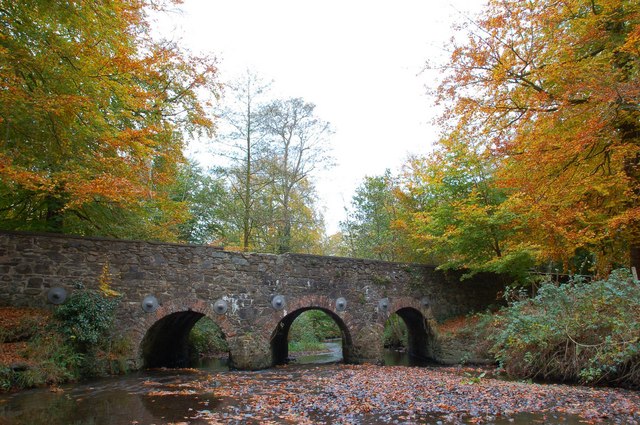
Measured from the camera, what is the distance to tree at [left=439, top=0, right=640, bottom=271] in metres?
8.34

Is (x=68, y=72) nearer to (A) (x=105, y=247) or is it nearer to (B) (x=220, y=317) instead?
(A) (x=105, y=247)

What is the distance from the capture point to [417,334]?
15.2 m

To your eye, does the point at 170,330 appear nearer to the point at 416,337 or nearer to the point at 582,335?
the point at 416,337

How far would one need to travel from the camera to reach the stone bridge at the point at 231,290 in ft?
31.0

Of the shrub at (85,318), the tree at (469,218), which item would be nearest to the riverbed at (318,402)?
the shrub at (85,318)

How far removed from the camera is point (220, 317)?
1091 centimetres

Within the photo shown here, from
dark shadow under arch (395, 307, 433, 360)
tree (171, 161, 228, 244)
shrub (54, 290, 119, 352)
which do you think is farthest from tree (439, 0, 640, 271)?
tree (171, 161, 228, 244)

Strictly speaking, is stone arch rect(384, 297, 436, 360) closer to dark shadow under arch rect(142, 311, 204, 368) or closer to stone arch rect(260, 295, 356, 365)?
stone arch rect(260, 295, 356, 365)

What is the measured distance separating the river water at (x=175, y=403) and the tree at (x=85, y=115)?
3.37 m

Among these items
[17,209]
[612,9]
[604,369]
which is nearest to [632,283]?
[604,369]

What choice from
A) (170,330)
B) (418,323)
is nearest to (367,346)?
(418,323)

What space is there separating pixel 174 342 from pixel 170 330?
0.73m

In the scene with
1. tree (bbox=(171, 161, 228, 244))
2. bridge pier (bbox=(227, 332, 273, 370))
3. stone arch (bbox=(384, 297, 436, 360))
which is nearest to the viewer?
bridge pier (bbox=(227, 332, 273, 370))

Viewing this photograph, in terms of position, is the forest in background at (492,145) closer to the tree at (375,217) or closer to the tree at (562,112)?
the tree at (562,112)
